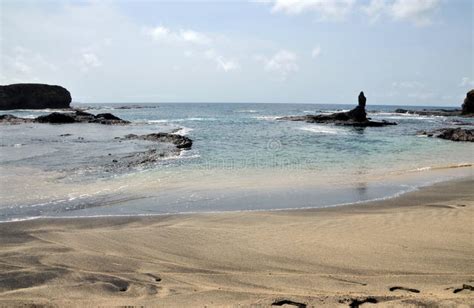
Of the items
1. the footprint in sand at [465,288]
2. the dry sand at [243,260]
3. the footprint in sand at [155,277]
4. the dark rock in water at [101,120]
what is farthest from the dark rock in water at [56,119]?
the footprint in sand at [465,288]

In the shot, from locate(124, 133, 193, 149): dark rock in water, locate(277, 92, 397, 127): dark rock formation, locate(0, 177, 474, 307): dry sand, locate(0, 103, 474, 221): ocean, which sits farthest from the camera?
locate(277, 92, 397, 127): dark rock formation

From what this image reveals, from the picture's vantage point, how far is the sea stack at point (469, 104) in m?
81.6

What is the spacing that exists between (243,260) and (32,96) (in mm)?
108490

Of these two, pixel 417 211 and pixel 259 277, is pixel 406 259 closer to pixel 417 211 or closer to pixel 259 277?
pixel 259 277

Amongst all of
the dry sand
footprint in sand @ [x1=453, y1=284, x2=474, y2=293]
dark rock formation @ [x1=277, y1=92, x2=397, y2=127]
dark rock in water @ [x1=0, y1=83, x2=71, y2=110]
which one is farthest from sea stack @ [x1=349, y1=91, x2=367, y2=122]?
dark rock in water @ [x1=0, y1=83, x2=71, y2=110]

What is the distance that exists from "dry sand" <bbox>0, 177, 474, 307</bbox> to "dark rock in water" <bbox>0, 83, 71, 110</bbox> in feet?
338

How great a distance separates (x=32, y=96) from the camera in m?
101

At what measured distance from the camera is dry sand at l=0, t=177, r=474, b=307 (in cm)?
522

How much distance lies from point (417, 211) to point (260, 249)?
16.5ft

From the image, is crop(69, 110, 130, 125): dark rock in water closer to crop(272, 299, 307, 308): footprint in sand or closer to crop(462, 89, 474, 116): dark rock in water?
crop(272, 299, 307, 308): footprint in sand

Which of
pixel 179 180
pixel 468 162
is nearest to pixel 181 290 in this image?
pixel 179 180

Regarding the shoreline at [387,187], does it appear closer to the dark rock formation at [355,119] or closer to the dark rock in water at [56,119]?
the dark rock formation at [355,119]

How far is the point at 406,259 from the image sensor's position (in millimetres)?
6680

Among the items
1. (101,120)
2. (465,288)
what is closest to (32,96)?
(101,120)
